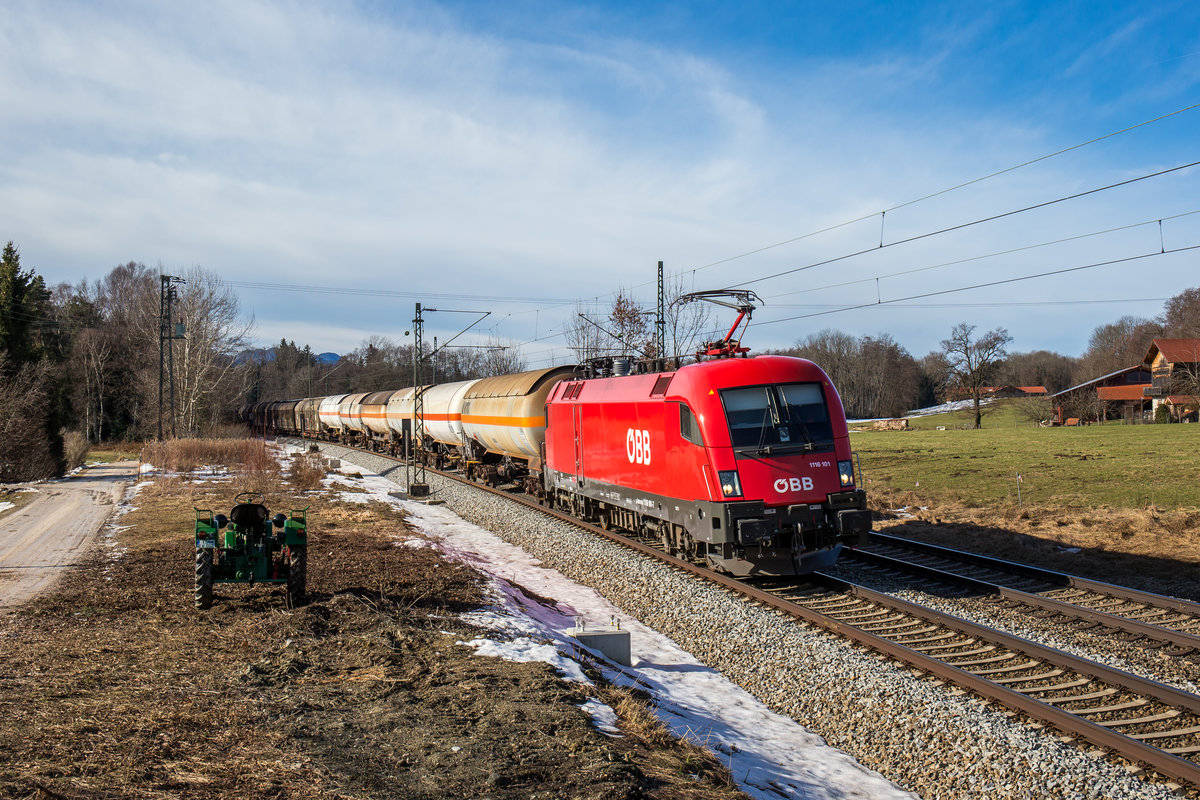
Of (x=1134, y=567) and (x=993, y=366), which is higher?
(x=993, y=366)

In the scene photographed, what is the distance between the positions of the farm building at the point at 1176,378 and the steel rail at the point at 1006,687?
49668 mm

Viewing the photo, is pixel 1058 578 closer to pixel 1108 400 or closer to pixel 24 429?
pixel 24 429

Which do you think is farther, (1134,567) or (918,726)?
(1134,567)

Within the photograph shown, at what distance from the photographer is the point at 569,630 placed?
9.42 m

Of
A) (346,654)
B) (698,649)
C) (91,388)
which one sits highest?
(91,388)

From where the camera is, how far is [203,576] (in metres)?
8.80

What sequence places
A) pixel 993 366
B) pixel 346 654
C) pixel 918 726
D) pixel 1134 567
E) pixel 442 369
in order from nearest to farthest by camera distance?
pixel 918 726, pixel 346 654, pixel 1134 567, pixel 993 366, pixel 442 369

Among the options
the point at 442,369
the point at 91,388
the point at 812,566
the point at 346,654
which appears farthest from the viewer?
the point at 442,369

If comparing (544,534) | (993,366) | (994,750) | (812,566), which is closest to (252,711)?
(994,750)

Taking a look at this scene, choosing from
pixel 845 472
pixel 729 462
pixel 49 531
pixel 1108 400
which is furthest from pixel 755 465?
pixel 1108 400

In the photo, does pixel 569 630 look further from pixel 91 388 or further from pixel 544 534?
pixel 91 388

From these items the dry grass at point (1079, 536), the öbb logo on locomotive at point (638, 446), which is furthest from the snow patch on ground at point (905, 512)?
the öbb logo on locomotive at point (638, 446)

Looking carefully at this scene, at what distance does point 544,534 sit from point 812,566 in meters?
7.15

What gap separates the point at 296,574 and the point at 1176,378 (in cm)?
6300
